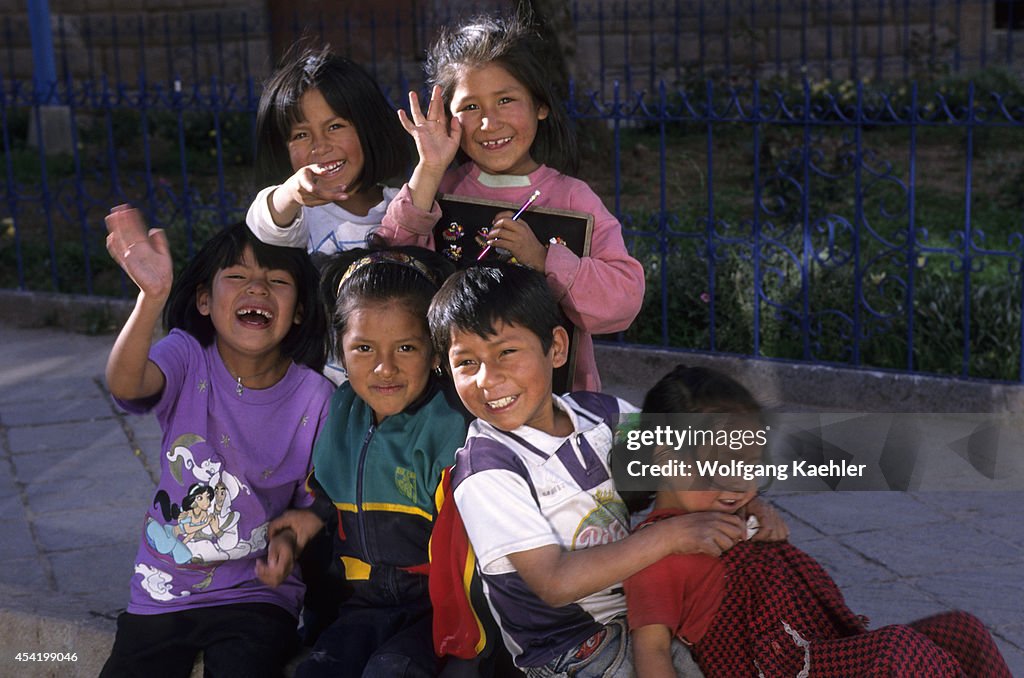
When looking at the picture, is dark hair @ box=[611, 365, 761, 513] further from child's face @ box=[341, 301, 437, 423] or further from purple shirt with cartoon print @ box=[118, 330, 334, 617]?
purple shirt with cartoon print @ box=[118, 330, 334, 617]

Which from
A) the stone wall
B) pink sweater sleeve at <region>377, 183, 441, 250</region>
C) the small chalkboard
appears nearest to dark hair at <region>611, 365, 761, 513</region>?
the small chalkboard

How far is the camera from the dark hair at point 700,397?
2.41m

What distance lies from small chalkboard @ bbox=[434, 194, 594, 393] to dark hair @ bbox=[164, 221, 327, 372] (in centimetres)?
31

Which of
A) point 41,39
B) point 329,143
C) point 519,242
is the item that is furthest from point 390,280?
point 41,39

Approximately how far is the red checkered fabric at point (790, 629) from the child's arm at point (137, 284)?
1239 millimetres

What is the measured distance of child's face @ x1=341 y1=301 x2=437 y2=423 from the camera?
2.61 m

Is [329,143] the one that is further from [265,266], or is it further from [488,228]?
[488,228]

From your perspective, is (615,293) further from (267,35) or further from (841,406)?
(267,35)

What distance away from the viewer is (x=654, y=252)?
616 centimetres

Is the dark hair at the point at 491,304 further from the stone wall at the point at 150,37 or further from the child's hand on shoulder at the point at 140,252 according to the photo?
the stone wall at the point at 150,37

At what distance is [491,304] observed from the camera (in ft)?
7.94

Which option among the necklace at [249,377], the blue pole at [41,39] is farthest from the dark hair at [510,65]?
the blue pole at [41,39]

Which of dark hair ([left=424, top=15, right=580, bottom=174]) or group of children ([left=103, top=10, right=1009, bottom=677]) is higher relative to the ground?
dark hair ([left=424, top=15, right=580, bottom=174])

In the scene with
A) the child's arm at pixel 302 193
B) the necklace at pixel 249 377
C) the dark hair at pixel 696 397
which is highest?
the child's arm at pixel 302 193
